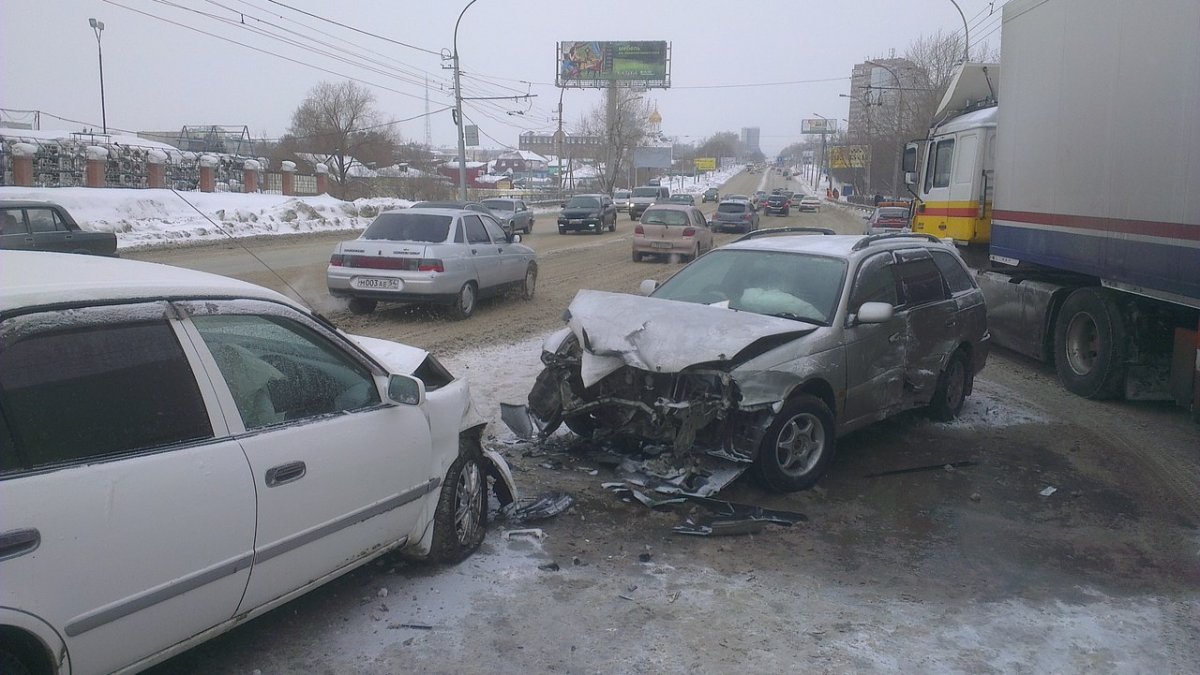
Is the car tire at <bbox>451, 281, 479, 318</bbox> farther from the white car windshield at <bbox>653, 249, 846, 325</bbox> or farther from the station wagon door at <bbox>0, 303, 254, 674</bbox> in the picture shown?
the station wagon door at <bbox>0, 303, 254, 674</bbox>

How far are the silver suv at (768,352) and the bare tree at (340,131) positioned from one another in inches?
2097

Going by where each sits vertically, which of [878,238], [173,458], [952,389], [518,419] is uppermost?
[878,238]

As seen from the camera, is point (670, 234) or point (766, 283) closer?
point (766, 283)

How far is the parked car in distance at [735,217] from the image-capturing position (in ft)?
117

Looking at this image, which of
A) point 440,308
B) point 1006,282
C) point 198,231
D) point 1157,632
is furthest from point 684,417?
point 198,231

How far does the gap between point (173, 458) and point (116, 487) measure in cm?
24

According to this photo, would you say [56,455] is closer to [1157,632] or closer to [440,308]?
[1157,632]

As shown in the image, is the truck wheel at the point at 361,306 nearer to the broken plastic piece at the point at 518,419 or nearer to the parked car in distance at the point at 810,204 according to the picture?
the broken plastic piece at the point at 518,419

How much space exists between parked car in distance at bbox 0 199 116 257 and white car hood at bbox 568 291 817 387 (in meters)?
11.5

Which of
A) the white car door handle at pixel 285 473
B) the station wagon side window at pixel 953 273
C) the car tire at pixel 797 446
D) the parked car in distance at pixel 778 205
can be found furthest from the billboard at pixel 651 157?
the white car door handle at pixel 285 473

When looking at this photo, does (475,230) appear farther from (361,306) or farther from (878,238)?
(878,238)

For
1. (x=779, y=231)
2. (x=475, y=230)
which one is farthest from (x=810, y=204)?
(x=779, y=231)

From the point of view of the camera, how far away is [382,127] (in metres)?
59.5

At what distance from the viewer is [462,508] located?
15.4 feet
